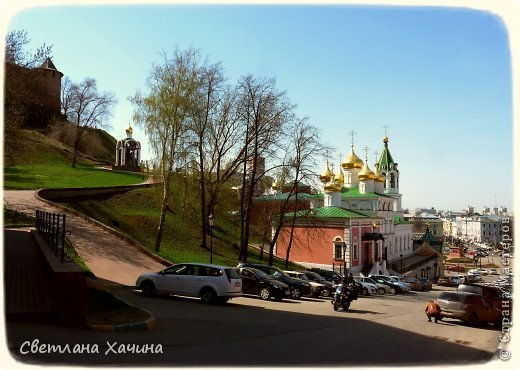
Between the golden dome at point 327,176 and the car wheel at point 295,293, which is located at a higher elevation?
the golden dome at point 327,176

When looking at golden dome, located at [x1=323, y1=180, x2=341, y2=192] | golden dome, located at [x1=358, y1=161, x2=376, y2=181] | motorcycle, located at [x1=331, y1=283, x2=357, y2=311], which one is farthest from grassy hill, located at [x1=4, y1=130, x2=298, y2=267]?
golden dome, located at [x1=358, y1=161, x2=376, y2=181]

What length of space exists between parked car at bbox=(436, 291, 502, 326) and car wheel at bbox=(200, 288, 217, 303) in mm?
7694

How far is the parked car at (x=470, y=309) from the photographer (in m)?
15.2

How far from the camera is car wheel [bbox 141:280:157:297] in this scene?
16312 mm

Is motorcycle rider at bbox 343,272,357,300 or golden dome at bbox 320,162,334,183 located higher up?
golden dome at bbox 320,162,334,183

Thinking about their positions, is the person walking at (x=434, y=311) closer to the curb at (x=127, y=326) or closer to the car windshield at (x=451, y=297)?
the car windshield at (x=451, y=297)

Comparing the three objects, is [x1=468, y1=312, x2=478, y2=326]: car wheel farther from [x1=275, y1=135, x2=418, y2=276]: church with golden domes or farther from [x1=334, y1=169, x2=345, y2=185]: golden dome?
[x1=334, y1=169, x2=345, y2=185]: golden dome

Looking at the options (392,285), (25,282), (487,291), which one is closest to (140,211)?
(392,285)

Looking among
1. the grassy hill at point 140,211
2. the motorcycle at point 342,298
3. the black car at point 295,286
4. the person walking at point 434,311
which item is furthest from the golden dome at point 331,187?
the person walking at point 434,311

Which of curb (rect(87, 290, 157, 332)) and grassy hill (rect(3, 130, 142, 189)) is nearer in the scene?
curb (rect(87, 290, 157, 332))

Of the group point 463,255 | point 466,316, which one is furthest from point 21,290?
point 463,255

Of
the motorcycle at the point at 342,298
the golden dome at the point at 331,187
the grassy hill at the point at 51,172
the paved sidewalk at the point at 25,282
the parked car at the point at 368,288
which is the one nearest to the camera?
the paved sidewalk at the point at 25,282

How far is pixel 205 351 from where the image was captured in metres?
8.43

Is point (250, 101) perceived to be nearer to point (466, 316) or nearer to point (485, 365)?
point (466, 316)
